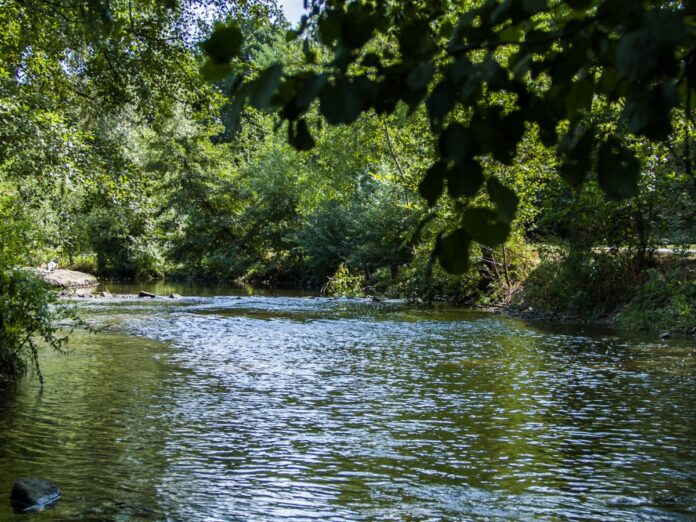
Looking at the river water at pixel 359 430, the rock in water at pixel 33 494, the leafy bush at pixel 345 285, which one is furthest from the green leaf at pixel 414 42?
the leafy bush at pixel 345 285

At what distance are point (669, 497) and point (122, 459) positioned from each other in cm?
494

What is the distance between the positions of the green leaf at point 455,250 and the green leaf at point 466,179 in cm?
18

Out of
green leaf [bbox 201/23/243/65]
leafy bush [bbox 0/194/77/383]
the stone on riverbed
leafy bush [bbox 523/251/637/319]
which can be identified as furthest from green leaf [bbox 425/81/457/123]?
the stone on riverbed

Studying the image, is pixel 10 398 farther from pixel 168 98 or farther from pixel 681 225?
pixel 681 225

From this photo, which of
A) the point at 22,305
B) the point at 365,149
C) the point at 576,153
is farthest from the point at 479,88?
the point at 365,149

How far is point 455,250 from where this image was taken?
2141mm

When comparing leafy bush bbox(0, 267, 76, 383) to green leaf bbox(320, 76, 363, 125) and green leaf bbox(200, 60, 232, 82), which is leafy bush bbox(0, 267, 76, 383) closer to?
green leaf bbox(200, 60, 232, 82)

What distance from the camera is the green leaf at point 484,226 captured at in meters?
2.08

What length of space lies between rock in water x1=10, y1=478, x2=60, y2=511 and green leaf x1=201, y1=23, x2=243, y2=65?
17.3 feet

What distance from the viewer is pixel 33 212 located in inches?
1244

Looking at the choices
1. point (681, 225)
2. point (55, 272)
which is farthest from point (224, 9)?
point (55, 272)

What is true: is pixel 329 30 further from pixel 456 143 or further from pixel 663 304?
pixel 663 304

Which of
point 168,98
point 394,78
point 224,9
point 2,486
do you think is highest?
point 224,9

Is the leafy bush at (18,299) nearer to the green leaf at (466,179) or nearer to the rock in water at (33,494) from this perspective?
the rock in water at (33,494)
